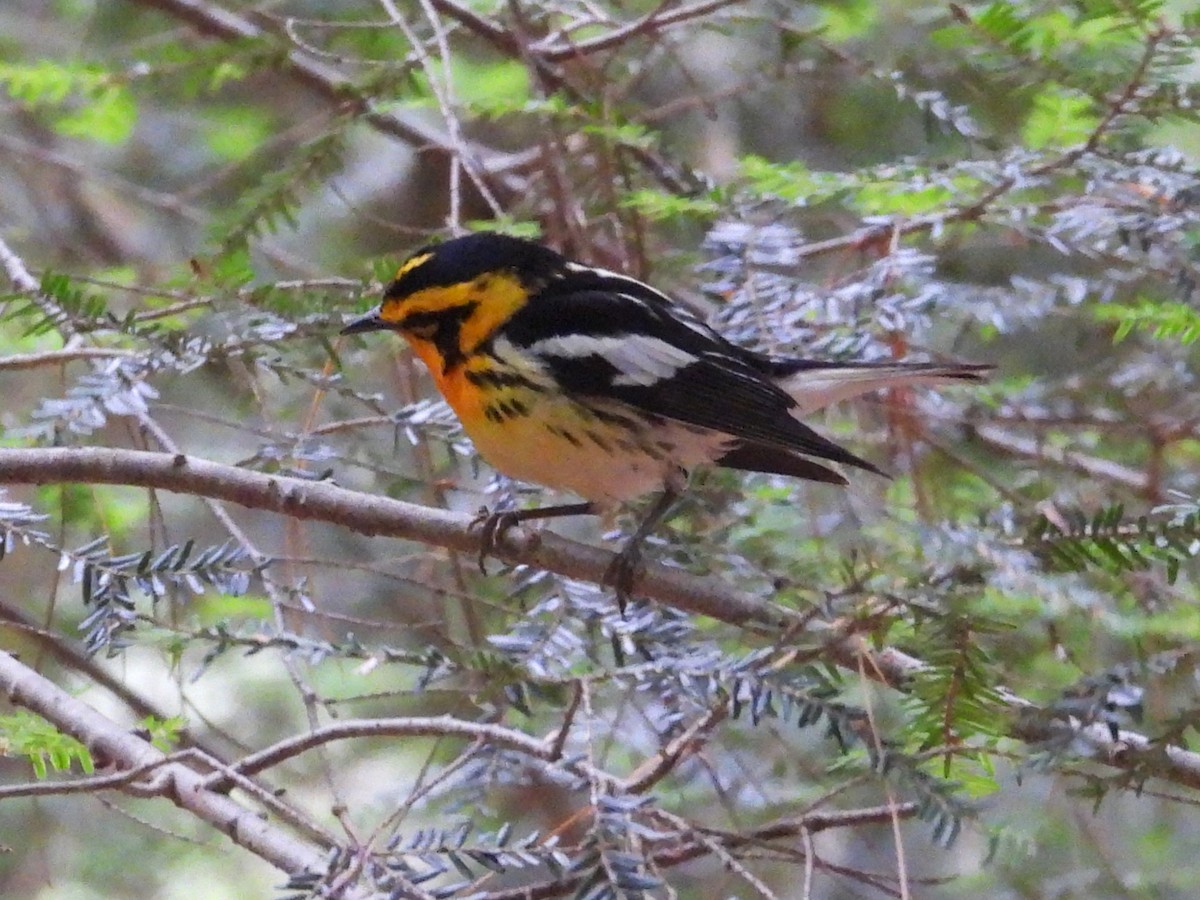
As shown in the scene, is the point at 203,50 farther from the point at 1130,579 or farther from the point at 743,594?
the point at 1130,579

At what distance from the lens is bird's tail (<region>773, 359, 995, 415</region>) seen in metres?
1.77

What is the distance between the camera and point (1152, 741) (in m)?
1.18

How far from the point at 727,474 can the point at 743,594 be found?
2.20ft

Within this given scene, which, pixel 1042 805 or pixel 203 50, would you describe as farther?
pixel 203 50

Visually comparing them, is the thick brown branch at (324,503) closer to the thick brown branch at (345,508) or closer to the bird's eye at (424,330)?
the thick brown branch at (345,508)

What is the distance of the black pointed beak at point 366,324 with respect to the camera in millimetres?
1803

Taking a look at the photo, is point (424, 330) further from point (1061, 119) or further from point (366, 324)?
point (1061, 119)

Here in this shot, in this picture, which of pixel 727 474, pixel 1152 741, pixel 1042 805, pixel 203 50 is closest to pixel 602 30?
pixel 203 50

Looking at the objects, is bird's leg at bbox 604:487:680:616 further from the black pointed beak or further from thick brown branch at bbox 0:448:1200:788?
the black pointed beak

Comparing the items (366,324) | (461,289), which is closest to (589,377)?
(461,289)

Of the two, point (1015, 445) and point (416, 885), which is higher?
point (416, 885)

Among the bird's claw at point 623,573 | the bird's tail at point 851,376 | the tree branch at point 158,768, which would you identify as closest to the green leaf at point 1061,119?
the bird's tail at point 851,376

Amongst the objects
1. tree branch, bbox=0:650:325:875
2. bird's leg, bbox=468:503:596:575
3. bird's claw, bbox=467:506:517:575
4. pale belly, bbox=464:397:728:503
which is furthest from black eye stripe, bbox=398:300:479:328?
tree branch, bbox=0:650:325:875

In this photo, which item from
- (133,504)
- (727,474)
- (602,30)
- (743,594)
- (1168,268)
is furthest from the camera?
(602,30)
